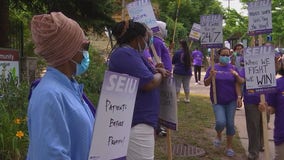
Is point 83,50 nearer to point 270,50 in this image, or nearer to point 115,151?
point 115,151

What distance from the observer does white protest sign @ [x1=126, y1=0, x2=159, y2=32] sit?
18.6ft

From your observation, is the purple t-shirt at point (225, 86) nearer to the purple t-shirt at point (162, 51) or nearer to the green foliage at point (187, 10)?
the purple t-shirt at point (162, 51)

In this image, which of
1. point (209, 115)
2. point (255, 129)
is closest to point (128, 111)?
point (255, 129)

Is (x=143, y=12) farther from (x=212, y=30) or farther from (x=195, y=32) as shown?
(x=195, y=32)

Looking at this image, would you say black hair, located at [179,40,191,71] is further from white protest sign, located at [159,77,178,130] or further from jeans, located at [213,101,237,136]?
white protest sign, located at [159,77,178,130]

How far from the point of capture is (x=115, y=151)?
2697 mm

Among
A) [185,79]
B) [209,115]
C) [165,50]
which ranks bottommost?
[209,115]

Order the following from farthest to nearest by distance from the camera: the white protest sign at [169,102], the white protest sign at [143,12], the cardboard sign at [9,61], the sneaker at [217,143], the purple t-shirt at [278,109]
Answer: the sneaker at [217,143] → the cardboard sign at [9,61] → the white protest sign at [143,12] → the purple t-shirt at [278,109] → the white protest sign at [169,102]

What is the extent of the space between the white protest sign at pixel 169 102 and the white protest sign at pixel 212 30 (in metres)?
3.72

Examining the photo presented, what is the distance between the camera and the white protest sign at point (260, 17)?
6070 mm

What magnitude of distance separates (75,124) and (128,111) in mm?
586

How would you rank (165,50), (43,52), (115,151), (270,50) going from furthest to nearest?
(165,50)
(270,50)
(115,151)
(43,52)

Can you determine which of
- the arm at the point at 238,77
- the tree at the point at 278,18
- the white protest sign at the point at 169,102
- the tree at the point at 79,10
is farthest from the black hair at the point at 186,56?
the tree at the point at 278,18

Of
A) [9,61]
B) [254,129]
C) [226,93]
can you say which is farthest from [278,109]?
[9,61]
